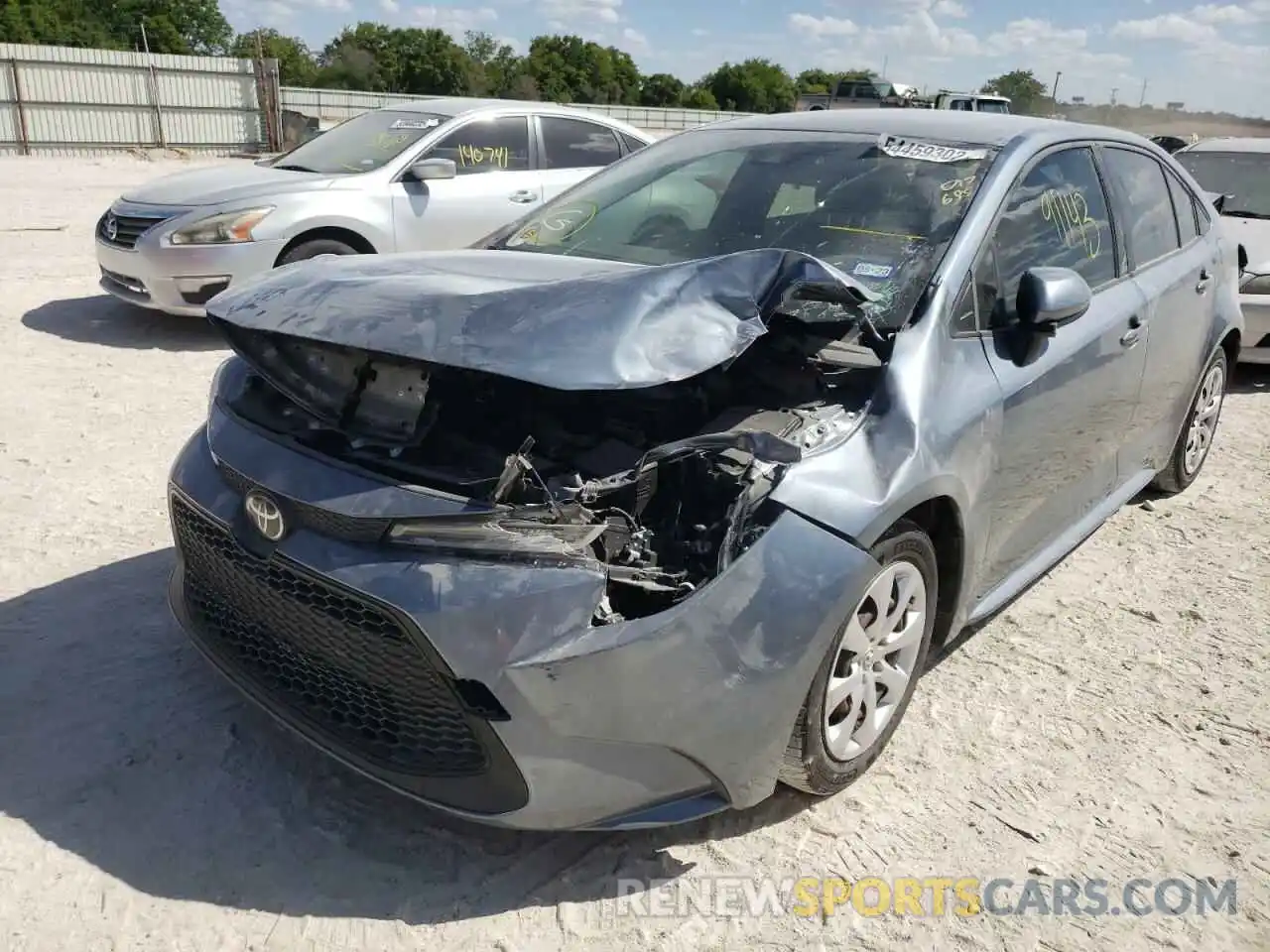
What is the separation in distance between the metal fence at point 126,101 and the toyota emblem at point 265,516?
2570 cm

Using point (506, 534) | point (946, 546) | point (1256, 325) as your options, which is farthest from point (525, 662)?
point (1256, 325)

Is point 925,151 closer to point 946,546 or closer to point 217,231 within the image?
point 946,546

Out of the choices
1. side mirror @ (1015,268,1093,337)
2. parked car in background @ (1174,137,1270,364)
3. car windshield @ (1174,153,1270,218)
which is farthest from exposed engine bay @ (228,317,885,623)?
car windshield @ (1174,153,1270,218)

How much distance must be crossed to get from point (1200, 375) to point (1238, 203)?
4.51 metres

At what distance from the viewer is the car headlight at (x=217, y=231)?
691cm

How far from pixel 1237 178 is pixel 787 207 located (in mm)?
6954

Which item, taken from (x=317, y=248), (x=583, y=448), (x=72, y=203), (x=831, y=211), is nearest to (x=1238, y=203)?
(x=831, y=211)

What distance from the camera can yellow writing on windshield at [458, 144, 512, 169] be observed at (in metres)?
7.94

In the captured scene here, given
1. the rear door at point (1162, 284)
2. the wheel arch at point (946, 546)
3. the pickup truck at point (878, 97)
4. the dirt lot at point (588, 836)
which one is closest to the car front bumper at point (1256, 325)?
the rear door at point (1162, 284)

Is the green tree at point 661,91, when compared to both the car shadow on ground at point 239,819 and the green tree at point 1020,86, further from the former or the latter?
the car shadow on ground at point 239,819

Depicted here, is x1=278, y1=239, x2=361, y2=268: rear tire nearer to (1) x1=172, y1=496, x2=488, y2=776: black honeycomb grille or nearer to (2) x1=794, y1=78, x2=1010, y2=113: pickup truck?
(1) x1=172, y1=496, x2=488, y2=776: black honeycomb grille

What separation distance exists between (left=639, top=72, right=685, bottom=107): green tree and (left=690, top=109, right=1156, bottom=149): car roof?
77075 mm

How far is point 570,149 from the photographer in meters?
8.44

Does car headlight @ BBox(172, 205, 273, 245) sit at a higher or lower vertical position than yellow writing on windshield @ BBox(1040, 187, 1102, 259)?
lower
